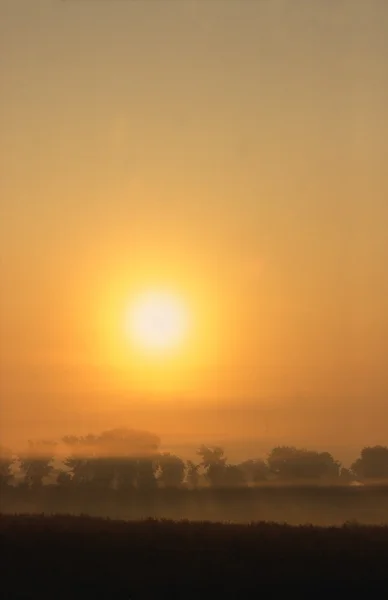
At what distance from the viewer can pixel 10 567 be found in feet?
58.5

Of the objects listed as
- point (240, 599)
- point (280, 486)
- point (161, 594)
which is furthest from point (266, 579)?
point (280, 486)

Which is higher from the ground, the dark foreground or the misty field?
the misty field

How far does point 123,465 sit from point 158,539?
5.71m

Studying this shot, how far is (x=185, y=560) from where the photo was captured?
17.9m

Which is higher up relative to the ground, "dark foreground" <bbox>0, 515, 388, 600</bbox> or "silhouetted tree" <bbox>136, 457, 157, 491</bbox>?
"silhouetted tree" <bbox>136, 457, 157, 491</bbox>

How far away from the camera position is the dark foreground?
16922 millimetres

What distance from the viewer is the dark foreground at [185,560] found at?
1692cm

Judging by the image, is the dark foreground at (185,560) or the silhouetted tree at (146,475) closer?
the dark foreground at (185,560)

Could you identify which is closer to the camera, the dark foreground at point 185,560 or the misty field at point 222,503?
the dark foreground at point 185,560

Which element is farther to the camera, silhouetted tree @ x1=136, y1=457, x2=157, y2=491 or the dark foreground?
silhouetted tree @ x1=136, y1=457, x2=157, y2=491

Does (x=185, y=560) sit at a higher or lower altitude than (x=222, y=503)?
lower

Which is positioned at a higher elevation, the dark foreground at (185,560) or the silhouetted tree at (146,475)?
the silhouetted tree at (146,475)

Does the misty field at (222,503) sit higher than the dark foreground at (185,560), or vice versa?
the misty field at (222,503)

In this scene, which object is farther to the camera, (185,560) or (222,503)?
(222,503)
